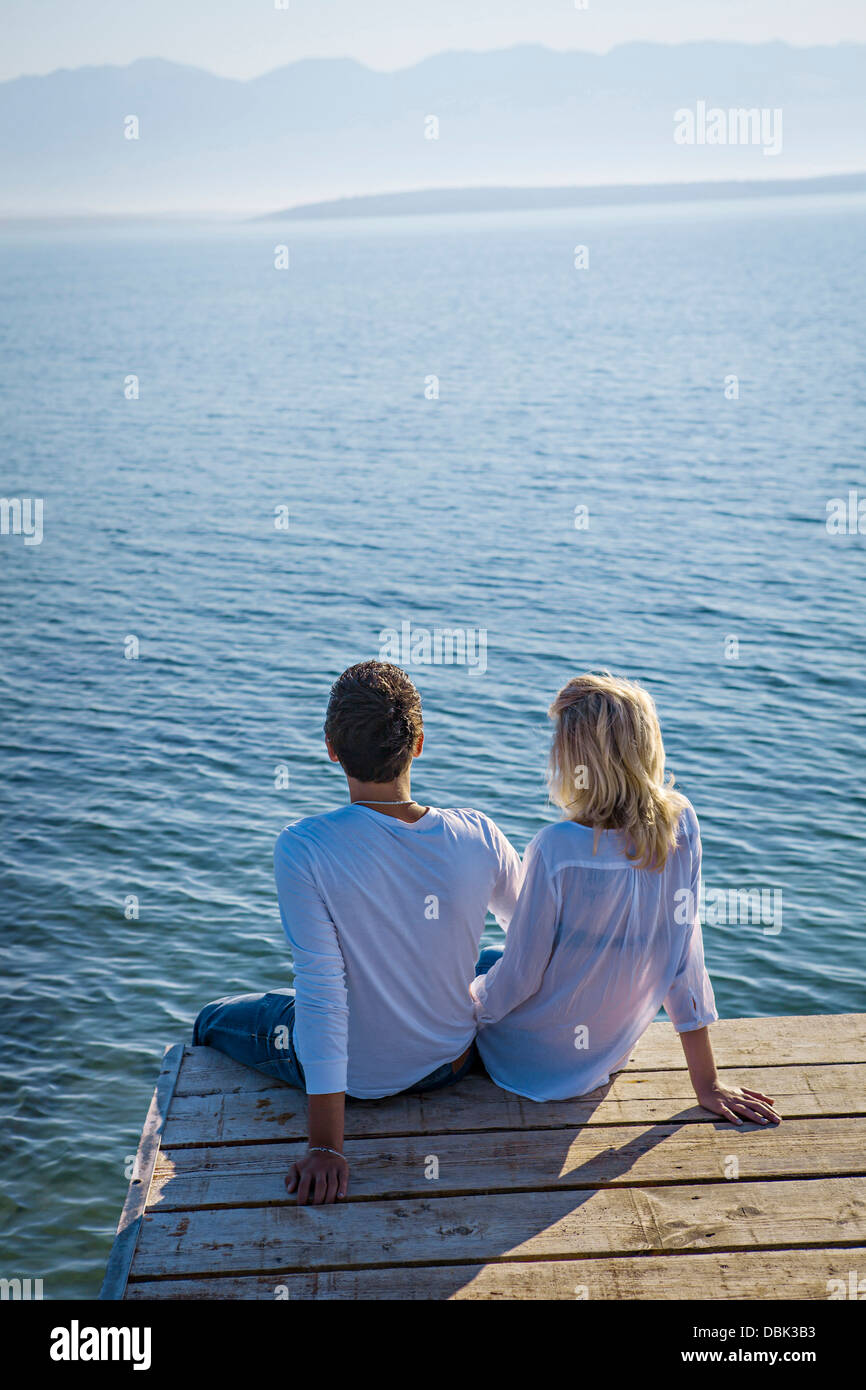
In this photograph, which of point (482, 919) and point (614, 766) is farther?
point (482, 919)

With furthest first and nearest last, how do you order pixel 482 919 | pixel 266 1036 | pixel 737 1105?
pixel 266 1036 < pixel 737 1105 < pixel 482 919

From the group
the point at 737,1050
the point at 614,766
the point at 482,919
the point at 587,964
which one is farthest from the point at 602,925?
the point at 737,1050

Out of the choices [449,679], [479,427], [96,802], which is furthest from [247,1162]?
[479,427]

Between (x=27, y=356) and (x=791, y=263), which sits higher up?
(x=791, y=263)

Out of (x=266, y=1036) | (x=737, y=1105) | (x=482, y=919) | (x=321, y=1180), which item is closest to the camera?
(x=321, y=1180)

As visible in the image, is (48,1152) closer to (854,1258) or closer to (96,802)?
(96,802)

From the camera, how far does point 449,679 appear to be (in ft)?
44.6

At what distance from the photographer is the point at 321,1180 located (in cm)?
354

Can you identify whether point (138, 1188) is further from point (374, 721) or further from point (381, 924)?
point (374, 721)

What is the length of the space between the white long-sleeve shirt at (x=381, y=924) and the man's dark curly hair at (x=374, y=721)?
134mm

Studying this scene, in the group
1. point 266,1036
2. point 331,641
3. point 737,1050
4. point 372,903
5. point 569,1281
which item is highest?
point 372,903

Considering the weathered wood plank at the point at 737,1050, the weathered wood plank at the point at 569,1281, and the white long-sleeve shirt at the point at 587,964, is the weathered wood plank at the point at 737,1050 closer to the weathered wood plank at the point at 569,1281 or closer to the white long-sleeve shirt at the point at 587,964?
the white long-sleeve shirt at the point at 587,964

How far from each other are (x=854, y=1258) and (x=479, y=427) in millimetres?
29126

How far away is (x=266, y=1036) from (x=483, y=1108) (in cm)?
74
